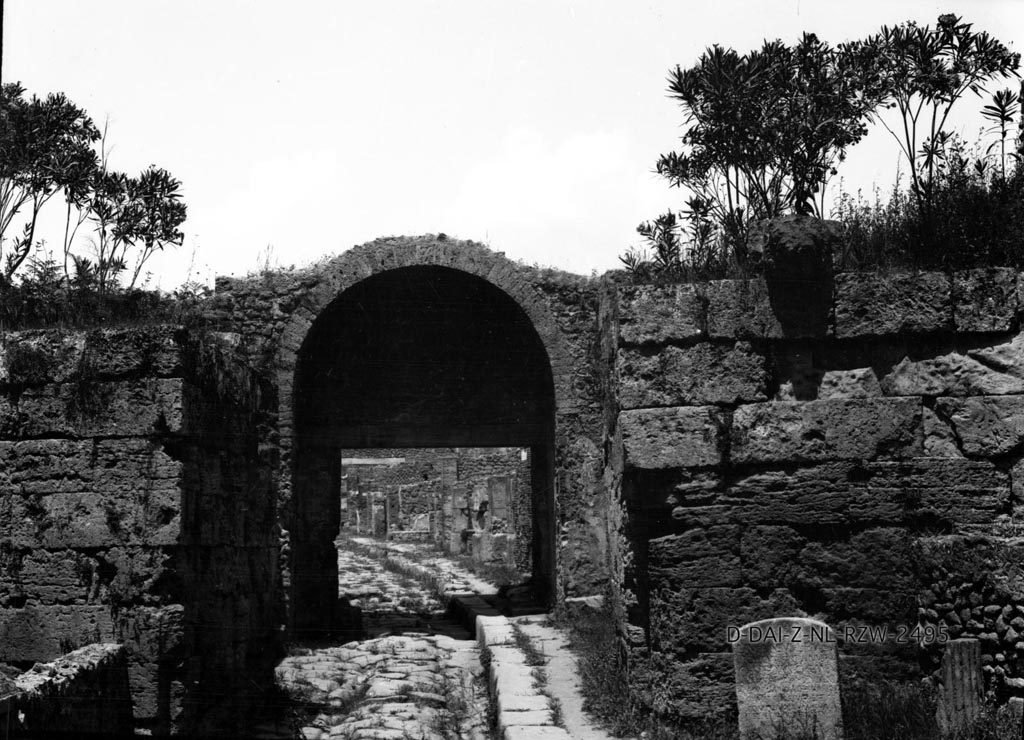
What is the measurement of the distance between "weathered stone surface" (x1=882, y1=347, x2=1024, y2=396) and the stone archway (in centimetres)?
636

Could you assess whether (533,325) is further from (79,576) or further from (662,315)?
(79,576)

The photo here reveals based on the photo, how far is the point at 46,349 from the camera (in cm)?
727

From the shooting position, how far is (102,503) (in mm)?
7141

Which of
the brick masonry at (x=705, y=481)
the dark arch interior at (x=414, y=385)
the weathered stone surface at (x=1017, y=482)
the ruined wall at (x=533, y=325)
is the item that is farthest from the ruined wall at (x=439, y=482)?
the weathered stone surface at (x=1017, y=482)

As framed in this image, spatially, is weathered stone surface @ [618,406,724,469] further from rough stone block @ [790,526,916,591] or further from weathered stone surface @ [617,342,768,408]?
rough stone block @ [790,526,916,591]

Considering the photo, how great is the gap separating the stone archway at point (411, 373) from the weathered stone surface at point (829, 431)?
20.3ft

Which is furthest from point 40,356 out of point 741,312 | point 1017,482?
point 1017,482

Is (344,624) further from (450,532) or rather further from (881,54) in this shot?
(450,532)

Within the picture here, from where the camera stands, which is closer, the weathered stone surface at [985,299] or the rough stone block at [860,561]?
the rough stone block at [860,561]

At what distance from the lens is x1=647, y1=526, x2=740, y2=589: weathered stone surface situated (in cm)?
653

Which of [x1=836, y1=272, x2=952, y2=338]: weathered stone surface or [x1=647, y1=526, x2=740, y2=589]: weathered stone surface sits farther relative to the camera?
[x1=836, y1=272, x2=952, y2=338]: weathered stone surface

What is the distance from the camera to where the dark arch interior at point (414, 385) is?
13570 mm

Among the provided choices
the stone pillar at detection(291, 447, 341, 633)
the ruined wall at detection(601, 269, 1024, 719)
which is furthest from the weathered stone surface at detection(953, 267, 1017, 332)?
the stone pillar at detection(291, 447, 341, 633)

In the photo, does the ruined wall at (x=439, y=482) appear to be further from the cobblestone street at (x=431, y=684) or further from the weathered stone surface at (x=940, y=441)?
the weathered stone surface at (x=940, y=441)
